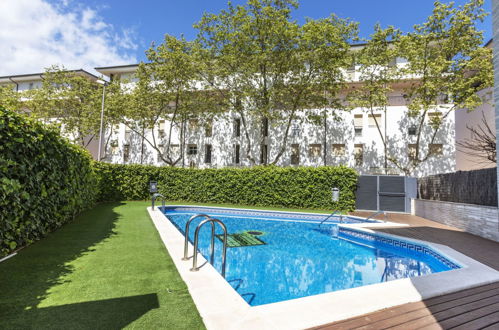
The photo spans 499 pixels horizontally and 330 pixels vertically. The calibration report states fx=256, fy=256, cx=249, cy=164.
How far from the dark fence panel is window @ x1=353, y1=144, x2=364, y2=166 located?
915 centimetres

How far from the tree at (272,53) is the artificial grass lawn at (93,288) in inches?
613

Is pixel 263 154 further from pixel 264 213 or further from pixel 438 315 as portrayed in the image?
pixel 438 315

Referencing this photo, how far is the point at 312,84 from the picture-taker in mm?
18922

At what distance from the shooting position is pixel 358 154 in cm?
2406

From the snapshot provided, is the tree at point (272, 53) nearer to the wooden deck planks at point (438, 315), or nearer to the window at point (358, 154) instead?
the window at point (358, 154)

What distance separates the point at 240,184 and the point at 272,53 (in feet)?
31.3

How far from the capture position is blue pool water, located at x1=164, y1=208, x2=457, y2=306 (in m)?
5.45

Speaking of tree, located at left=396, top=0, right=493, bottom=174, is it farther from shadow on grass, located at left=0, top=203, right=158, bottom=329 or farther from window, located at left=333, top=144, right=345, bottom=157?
shadow on grass, located at left=0, top=203, right=158, bottom=329

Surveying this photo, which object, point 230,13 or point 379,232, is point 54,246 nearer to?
point 379,232

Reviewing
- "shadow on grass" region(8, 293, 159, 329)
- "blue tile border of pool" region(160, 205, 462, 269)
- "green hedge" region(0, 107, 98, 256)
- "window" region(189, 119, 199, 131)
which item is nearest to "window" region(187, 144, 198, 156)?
"window" region(189, 119, 199, 131)

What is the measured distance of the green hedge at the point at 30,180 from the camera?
13.7 ft

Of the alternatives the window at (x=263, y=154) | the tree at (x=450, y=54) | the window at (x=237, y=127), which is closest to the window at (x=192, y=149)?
the window at (x=237, y=127)

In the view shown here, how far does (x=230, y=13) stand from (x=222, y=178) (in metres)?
11.9

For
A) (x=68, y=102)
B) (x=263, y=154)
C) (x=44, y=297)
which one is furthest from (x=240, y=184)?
(x=68, y=102)
